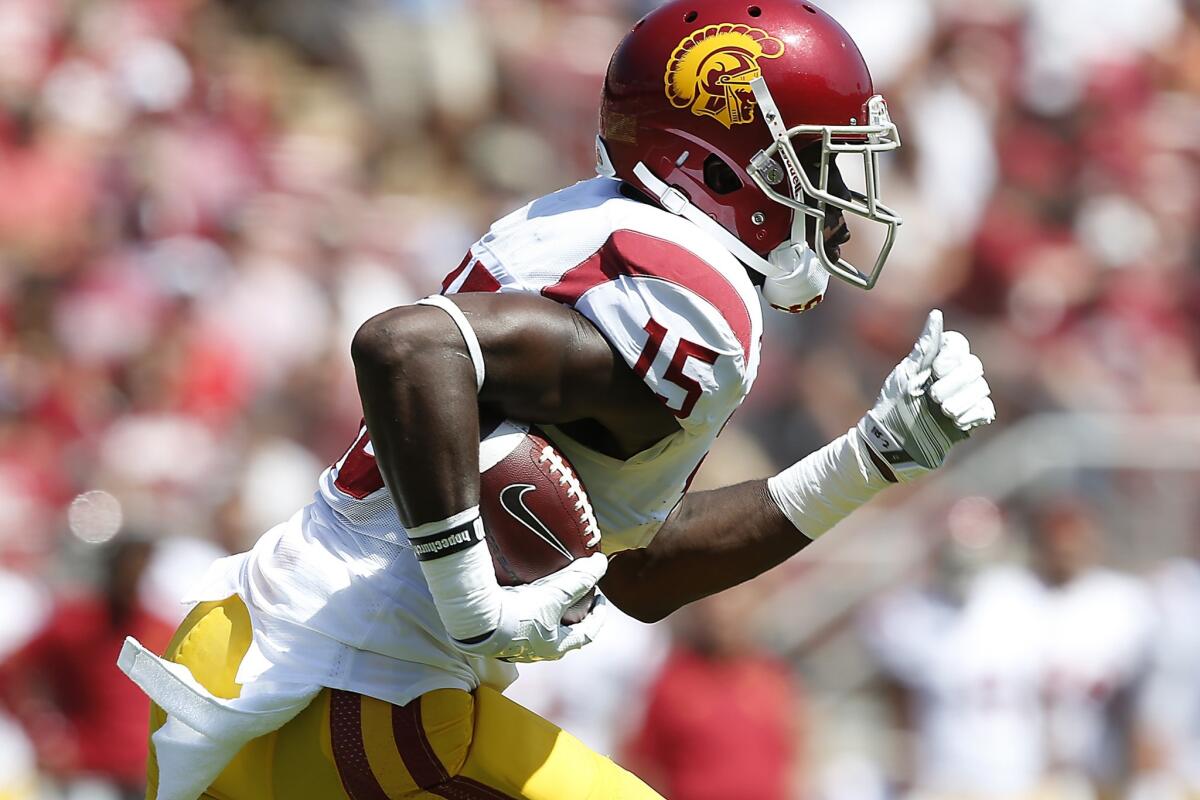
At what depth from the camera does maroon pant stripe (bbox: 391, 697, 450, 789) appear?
9.01 feet

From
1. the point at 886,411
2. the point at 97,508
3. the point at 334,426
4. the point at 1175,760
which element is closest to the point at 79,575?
the point at 97,508

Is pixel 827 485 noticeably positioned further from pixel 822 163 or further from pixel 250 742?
pixel 250 742

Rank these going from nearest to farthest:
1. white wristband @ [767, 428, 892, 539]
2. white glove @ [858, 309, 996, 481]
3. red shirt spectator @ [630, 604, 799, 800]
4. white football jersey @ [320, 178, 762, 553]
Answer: white football jersey @ [320, 178, 762, 553]
white glove @ [858, 309, 996, 481]
white wristband @ [767, 428, 892, 539]
red shirt spectator @ [630, 604, 799, 800]

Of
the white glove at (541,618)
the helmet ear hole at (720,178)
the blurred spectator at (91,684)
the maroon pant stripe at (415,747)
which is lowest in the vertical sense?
the blurred spectator at (91,684)

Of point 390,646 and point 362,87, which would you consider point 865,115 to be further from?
point 362,87

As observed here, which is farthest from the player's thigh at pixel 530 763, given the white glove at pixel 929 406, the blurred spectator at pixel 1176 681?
the blurred spectator at pixel 1176 681

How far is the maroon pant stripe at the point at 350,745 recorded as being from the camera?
9.04 ft

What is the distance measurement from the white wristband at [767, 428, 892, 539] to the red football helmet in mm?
431

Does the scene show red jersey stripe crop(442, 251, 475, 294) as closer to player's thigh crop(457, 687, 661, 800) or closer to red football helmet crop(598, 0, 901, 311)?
red football helmet crop(598, 0, 901, 311)

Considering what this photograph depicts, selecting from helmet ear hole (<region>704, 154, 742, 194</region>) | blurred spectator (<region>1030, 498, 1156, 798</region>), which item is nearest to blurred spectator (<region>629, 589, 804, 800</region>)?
blurred spectator (<region>1030, 498, 1156, 798</region>)

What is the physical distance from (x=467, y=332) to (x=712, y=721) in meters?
4.02

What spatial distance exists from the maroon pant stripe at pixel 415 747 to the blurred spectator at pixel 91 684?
3094 mm

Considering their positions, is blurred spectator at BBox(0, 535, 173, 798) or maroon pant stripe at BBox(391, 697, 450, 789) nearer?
maroon pant stripe at BBox(391, 697, 450, 789)

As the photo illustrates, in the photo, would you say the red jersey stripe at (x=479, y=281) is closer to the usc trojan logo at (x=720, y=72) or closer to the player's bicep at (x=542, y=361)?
the player's bicep at (x=542, y=361)
